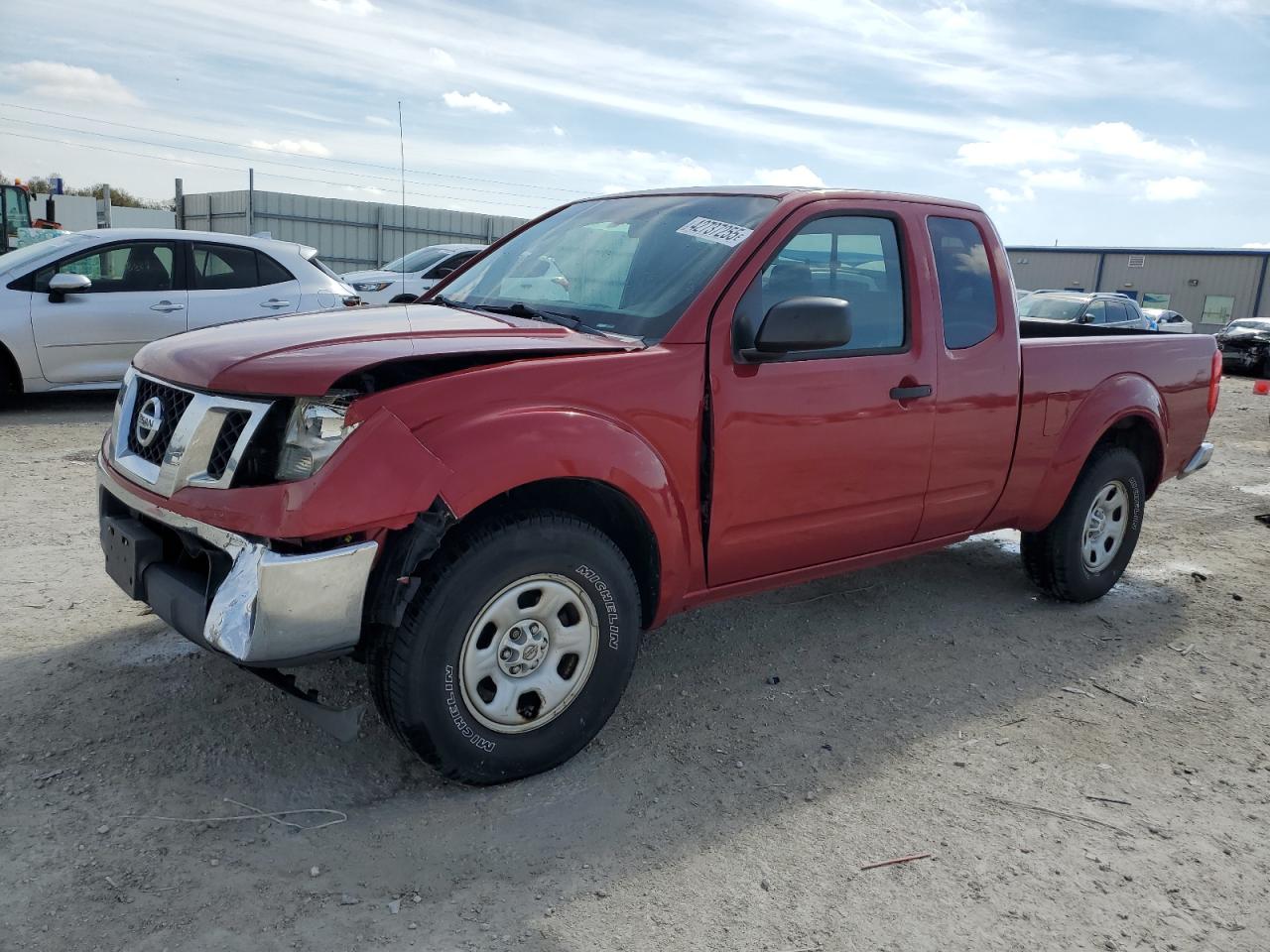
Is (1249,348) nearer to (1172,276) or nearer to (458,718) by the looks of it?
(458,718)

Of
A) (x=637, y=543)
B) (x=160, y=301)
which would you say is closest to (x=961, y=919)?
(x=637, y=543)

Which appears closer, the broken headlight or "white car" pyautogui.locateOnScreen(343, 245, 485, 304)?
the broken headlight

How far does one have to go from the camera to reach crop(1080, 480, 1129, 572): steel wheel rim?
5.21 m

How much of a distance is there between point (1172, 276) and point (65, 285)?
46.1m

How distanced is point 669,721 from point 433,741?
3.41ft

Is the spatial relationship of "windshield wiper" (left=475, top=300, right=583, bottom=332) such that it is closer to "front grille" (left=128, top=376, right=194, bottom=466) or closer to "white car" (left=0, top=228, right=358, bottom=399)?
"front grille" (left=128, top=376, right=194, bottom=466)

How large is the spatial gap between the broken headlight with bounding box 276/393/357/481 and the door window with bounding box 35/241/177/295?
716cm

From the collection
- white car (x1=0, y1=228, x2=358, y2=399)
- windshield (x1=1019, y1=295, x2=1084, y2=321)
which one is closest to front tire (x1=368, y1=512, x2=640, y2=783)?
white car (x1=0, y1=228, x2=358, y2=399)

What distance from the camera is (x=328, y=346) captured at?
9.70 feet

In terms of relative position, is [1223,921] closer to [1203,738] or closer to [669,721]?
[1203,738]

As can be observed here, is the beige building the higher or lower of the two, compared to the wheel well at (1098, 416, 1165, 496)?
higher

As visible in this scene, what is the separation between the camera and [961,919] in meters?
2.66

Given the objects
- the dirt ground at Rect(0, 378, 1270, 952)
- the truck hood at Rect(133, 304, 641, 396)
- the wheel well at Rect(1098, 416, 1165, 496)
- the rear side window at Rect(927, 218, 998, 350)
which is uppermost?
the rear side window at Rect(927, 218, 998, 350)

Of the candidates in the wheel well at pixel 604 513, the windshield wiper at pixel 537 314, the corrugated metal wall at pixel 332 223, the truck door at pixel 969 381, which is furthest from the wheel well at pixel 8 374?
the corrugated metal wall at pixel 332 223
